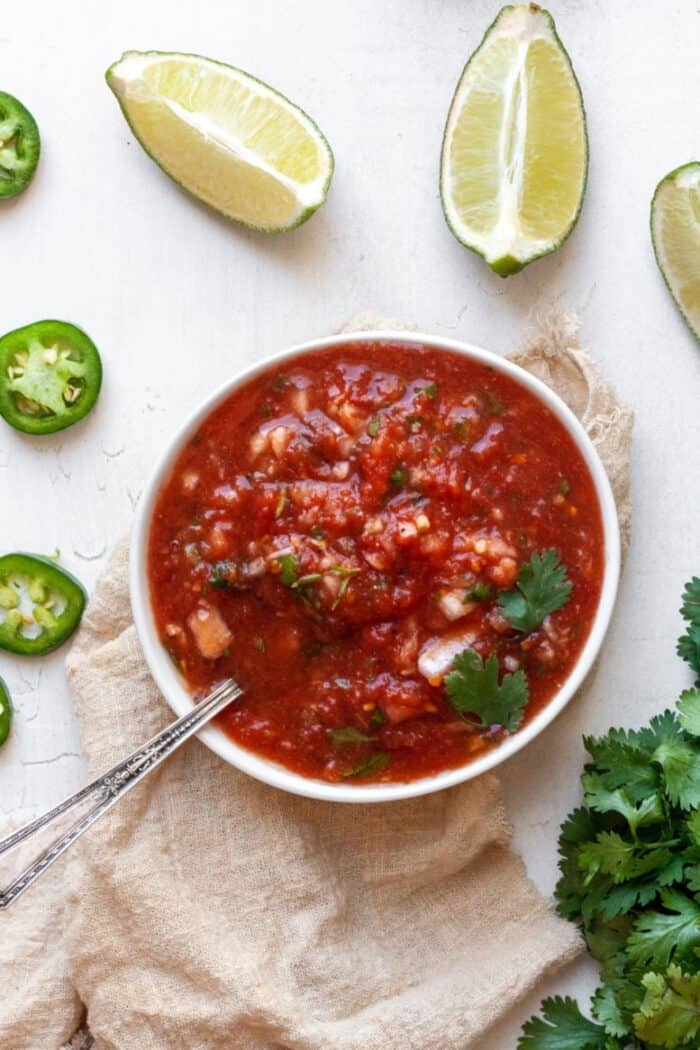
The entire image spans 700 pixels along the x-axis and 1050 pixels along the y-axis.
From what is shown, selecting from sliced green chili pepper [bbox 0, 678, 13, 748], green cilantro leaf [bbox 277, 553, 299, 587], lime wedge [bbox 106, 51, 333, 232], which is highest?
lime wedge [bbox 106, 51, 333, 232]

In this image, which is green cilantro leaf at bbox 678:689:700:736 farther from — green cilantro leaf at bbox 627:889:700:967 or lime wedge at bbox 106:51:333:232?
lime wedge at bbox 106:51:333:232

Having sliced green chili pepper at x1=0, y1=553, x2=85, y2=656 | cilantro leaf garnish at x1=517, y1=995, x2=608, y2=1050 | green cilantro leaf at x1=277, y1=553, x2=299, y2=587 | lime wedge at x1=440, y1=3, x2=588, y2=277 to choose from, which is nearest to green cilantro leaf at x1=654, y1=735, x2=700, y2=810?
cilantro leaf garnish at x1=517, y1=995, x2=608, y2=1050

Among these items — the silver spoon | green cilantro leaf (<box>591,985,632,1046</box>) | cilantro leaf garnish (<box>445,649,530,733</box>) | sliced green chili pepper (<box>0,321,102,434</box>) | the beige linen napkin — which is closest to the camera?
cilantro leaf garnish (<box>445,649,530,733</box>)

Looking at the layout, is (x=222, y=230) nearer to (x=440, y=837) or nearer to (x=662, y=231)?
(x=662, y=231)

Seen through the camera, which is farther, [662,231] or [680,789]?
[662,231]

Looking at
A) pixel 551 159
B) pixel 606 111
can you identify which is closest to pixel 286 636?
pixel 551 159

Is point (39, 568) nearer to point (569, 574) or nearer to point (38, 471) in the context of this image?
point (38, 471)

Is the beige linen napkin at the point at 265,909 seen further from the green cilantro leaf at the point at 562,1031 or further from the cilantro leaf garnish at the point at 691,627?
the cilantro leaf garnish at the point at 691,627

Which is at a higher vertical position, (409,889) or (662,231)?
(662,231)

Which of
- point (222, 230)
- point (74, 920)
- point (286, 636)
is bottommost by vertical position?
point (74, 920)
